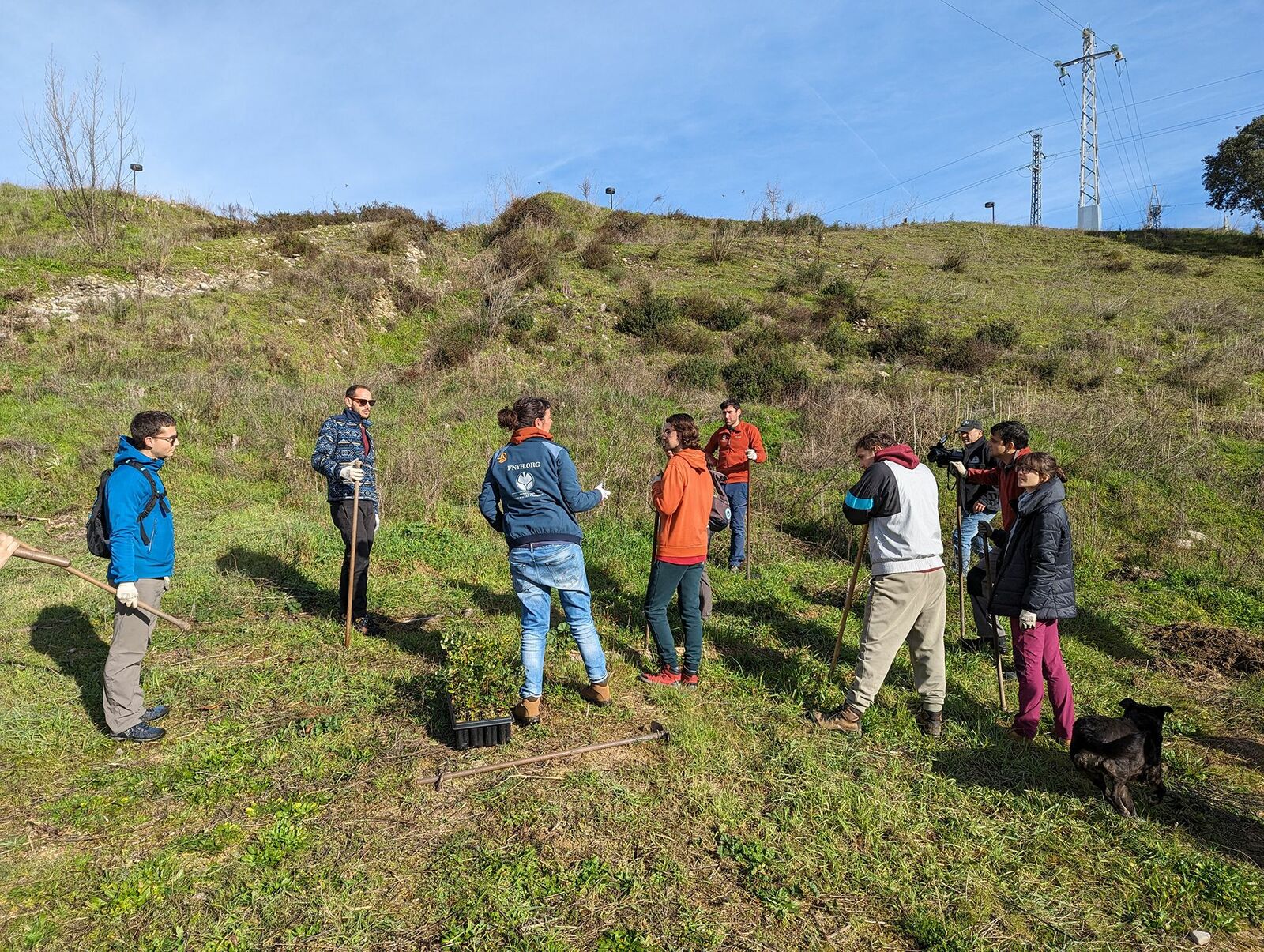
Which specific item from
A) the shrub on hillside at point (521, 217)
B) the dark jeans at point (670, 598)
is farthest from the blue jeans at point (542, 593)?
the shrub on hillside at point (521, 217)

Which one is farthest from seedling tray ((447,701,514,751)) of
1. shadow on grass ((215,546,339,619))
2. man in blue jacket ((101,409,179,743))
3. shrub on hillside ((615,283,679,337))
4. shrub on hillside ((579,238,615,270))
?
shrub on hillside ((579,238,615,270))

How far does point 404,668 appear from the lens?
525 centimetres

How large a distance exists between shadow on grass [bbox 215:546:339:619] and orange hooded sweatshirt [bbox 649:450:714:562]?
342 cm

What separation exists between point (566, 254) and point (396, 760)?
19.1m

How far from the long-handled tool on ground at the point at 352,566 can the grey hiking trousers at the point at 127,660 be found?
4.95 ft

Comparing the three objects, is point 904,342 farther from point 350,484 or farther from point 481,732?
point 481,732

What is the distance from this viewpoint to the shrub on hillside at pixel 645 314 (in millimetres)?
16984

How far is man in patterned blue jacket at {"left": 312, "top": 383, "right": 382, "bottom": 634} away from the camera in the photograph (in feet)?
19.0

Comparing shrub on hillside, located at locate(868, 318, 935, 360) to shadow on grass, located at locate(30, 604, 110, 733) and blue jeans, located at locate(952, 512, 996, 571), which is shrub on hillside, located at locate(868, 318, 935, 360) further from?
shadow on grass, located at locate(30, 604, 110, 733)

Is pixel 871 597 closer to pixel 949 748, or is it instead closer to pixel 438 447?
pixel 949 748

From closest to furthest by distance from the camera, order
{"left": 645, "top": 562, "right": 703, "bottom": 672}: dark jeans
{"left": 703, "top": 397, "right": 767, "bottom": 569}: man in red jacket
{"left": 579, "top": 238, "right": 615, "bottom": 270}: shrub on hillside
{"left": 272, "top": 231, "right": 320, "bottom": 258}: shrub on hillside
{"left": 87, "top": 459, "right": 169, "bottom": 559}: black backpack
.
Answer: {"left": 87, "top": 459, "right": 169, "bottom": 559}: black backpack
{"left": 645, "top": 562, "right": 703, "bottom": 672}: dark jeans
{"left": 703, "top": 397, "right": 767, "bottom": 569}: man in red jacket
{"left": 272, "top": 231, "right": 320, "bottom": 258}: shrub on hillside
{"left": 579, "top": 238, "right": 615, "bottom": 270}: shrub on hillside

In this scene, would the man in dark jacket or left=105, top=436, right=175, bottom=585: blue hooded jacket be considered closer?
left=105, top=436, right=175, bottom=585: blue hooded jacket

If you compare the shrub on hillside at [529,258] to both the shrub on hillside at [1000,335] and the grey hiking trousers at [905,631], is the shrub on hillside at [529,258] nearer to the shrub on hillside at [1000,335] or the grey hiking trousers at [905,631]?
the shrub on hillside at [1000,335]

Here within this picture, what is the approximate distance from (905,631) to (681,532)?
158cm
